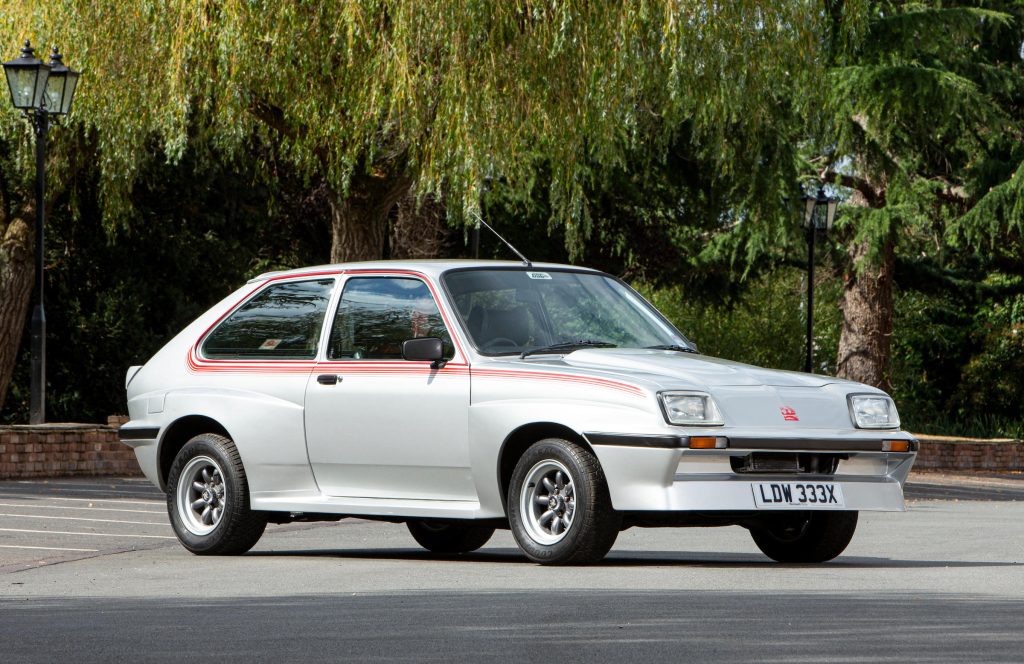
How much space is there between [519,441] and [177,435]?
8.46 ft

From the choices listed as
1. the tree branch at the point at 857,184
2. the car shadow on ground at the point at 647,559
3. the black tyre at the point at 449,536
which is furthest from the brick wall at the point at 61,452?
the tree branch at the point at 857,184

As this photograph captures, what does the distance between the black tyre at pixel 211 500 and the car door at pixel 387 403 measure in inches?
20.7

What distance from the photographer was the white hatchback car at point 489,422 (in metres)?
9.57

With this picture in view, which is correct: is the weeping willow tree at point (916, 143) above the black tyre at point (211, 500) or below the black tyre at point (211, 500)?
above

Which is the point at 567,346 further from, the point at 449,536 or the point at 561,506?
the point at 449,536

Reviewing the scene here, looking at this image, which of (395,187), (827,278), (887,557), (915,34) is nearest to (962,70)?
(915,34)

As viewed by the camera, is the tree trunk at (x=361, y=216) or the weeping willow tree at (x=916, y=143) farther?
the weeping willow tree at (x=916, y=143)

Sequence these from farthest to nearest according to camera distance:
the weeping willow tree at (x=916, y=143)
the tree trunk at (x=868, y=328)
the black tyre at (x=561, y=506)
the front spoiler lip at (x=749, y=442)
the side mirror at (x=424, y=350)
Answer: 1. the tree trunk at (x=868, y=328)
2. the weeping willow tree at (x=916, y=143)
3. the side mirror at (x=424, y=350)
4. the black tyre at (x=561, y=506)
5. the front spoiler lip at (x=749, y=442)

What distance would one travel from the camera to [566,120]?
59.5 ft

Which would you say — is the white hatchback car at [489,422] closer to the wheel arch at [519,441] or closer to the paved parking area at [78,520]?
the wheel arch at [519,441]

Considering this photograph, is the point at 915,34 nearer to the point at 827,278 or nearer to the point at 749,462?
the point at 827,278

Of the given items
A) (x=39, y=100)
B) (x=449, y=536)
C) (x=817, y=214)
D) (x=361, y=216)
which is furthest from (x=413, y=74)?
→ (x=817, y=214)

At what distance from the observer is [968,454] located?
2955 centimetres

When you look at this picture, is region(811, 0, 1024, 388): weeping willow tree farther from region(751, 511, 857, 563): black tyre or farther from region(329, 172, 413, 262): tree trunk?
region(751, 511, 857, 563): black tyre
